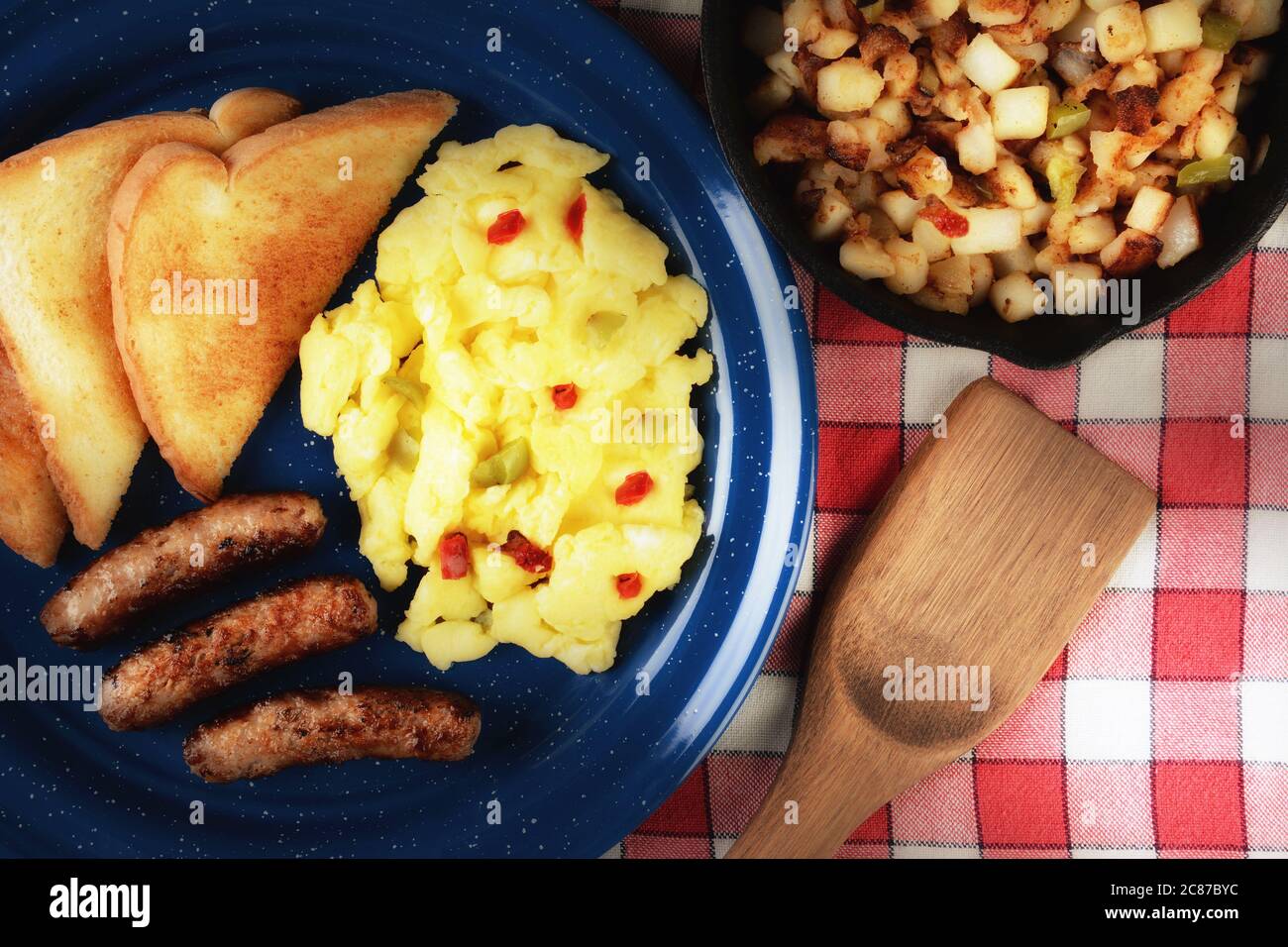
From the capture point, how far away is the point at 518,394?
8.30ft

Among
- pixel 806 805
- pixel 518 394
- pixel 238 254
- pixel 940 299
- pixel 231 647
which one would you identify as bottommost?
pixel 806 805

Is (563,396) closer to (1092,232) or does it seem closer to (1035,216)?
(1035,216)

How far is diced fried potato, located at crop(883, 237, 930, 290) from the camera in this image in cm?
227

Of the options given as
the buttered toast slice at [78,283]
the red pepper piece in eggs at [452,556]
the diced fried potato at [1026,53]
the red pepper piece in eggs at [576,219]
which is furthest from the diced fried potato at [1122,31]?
the buttered toast slice at [78,283]

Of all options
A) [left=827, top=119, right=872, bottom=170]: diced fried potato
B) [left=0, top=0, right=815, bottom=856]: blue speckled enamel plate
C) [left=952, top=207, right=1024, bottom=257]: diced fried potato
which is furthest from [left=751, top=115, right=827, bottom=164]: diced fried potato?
[left=952, top=207, right=1024, bottom=257]: diced fried potato

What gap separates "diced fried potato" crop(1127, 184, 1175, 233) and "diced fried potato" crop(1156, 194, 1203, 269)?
17 millimetres

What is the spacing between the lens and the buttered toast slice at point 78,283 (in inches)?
102

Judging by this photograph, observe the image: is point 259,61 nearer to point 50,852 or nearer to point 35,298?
point 35,298

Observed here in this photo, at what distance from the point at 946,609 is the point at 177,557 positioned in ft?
6.73

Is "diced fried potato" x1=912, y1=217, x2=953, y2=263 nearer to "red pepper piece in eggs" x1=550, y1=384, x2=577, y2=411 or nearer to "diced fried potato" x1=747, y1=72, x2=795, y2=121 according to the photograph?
"diced fried potato" x1=747, y1=72, x2=795, y2=121

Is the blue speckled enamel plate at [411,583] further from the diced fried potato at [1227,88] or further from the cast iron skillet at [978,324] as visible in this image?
the diced fried potato at [1227,88]

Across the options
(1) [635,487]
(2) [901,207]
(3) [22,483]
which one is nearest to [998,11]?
(2) [901,207]

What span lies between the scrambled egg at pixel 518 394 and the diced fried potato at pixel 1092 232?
0.91m

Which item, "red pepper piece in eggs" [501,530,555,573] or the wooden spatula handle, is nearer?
"red pepper piece in eggs" [501,530,555,573]
